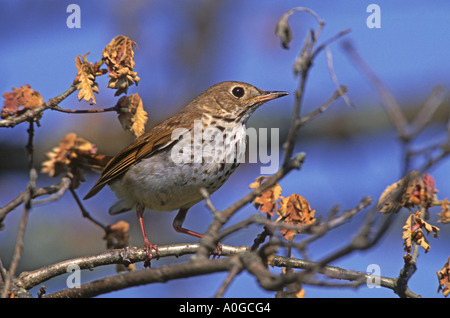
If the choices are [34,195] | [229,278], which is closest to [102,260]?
[34,195]

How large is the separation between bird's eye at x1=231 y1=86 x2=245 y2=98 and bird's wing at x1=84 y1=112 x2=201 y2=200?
0.50m

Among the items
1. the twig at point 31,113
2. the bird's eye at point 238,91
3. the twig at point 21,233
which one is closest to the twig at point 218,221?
the twig at point 21,233

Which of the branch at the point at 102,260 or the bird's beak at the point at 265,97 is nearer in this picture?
the branch at the point at 102,260

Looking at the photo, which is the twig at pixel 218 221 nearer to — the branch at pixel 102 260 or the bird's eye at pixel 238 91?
the branch at pixel 102 260

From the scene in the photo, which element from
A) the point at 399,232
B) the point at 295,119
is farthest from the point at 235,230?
the point at 399,232

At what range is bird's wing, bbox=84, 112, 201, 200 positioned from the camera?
5195mm

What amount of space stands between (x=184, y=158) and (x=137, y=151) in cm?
57

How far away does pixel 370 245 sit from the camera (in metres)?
2.07

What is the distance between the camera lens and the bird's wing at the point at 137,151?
520 cm

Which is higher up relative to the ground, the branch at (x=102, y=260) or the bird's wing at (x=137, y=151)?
the bird's wing at (x=137, y=151)
